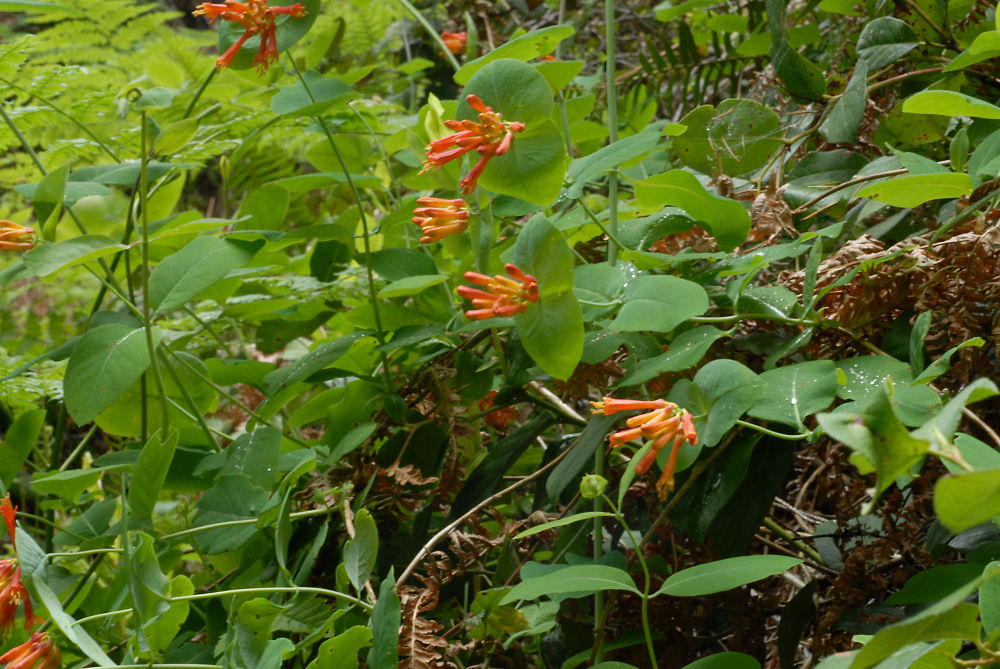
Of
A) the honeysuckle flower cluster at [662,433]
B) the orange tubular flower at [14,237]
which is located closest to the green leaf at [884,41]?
the honeysuckle flower cluster at [662,433]

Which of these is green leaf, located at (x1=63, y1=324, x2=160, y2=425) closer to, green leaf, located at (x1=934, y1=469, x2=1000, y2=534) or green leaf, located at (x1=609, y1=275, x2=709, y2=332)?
green leaf, located at (x1=609, y1=275, x2=709, y2=332)

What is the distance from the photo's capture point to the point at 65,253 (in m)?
0.68

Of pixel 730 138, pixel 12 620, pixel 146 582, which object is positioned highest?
pixel 730 138

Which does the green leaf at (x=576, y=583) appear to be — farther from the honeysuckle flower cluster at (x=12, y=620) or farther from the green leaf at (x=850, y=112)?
the green leaf at (x=850, y=112)

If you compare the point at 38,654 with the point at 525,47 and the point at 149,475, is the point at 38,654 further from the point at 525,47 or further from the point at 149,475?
the point at 525,47

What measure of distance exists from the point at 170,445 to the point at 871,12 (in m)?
0.82

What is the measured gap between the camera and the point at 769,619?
0.70 m

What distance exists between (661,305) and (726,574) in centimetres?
18

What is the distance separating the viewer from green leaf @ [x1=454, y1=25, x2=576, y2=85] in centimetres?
74

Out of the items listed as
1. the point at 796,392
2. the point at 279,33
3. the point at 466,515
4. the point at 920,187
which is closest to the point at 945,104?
the point at 920,187

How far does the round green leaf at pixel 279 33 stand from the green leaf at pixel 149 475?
1.25 ft

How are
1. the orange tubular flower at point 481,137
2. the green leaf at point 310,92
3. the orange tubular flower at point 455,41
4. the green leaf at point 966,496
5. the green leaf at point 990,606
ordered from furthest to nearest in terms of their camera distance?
the orange tubular flower at point 455,41
the green leaf at point 310,92
the orange tubular flower at point 481,137
the green leaf at point 990,606
the green leaf at point 966,496

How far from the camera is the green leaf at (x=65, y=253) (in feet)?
2.13

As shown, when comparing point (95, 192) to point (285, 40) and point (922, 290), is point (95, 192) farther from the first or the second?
point (922, 290)
